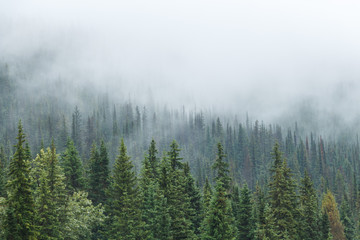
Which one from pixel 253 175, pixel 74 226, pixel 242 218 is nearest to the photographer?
pixel 74 226

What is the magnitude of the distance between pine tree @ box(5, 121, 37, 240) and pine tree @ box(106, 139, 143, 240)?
11835 millimetres

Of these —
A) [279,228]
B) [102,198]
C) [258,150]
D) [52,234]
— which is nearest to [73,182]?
[102,198]

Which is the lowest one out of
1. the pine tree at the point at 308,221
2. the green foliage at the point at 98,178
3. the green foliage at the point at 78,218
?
the pine tree at the point at 308,221

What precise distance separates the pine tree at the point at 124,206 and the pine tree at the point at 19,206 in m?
11.8

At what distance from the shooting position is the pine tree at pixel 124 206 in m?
41.5

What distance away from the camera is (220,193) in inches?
1564

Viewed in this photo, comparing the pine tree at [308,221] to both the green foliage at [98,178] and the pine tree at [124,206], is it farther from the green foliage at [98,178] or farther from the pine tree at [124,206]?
the green foliage at [98,178]

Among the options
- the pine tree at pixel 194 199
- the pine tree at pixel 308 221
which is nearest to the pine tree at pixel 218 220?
the pine tree at pixel 194 199

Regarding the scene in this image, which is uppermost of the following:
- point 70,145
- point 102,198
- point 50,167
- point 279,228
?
point 70,145

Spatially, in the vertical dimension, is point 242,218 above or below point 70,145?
below

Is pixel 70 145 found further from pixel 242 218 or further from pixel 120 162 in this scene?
pixel 242 218

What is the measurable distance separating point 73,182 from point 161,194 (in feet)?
47.6

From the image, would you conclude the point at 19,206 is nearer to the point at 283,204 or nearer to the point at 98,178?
the point at 98,178

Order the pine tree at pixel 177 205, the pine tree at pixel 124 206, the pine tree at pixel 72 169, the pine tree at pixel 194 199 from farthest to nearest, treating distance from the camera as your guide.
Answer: the pine tree at pixel 72 169, the pine tree at pixel 194 199, the pine tree at pixel 177 205, the pine tree at pixel 124 206
